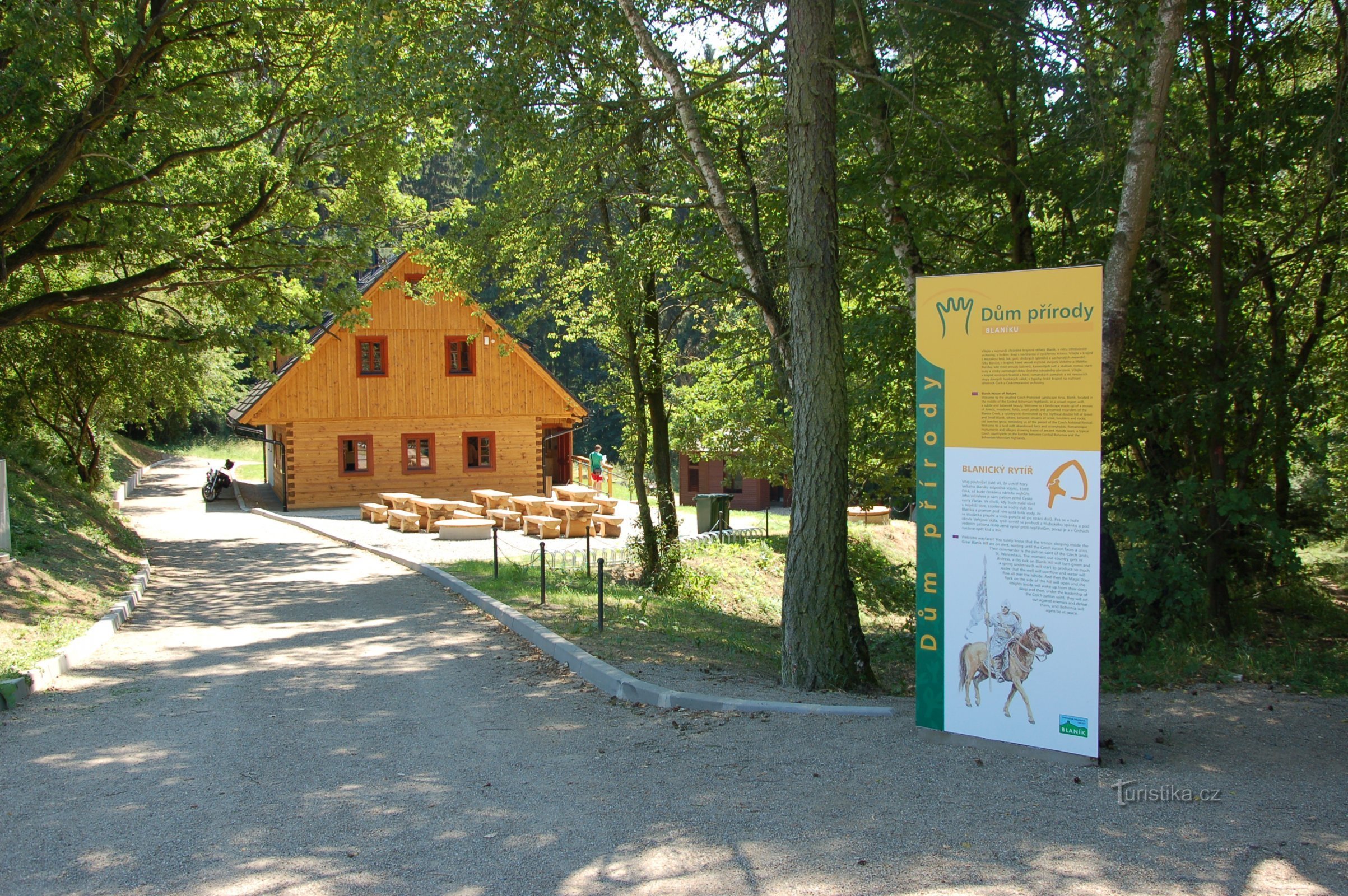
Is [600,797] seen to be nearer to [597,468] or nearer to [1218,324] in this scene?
[1218,324]

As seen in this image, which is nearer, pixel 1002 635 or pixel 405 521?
pixel 1002 635

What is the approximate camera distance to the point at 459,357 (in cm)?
3231

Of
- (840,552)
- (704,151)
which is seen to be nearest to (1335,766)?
(840,552)

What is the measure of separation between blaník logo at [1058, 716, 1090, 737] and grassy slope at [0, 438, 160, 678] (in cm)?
742

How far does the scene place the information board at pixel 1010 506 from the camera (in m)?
5.06

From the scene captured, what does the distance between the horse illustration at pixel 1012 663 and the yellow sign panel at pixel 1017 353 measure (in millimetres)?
1066

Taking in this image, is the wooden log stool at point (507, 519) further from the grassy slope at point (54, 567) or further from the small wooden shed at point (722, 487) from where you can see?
the small wooden shed at point (722, 487)

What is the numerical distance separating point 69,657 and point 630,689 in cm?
516

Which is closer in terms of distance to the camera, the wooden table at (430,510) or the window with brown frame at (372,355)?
the wooden table at (430,510)

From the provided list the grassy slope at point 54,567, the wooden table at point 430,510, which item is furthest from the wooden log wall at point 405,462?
the grassy slope at point 54,567

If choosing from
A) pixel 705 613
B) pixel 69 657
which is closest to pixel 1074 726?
pixel 69 657

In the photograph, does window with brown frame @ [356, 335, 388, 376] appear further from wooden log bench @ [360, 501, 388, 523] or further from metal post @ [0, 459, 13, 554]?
metal post @ [0, 459, 13, 554]

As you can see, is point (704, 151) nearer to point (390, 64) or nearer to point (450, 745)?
point (390, 64)
